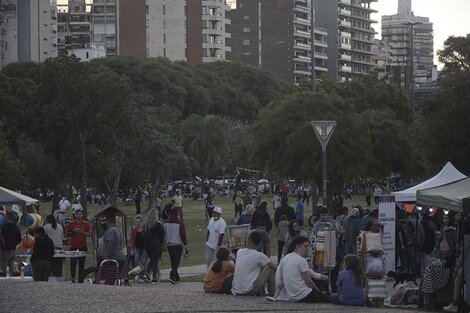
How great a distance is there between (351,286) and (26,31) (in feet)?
471

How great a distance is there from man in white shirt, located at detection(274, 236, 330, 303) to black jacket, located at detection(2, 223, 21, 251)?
9582 mm

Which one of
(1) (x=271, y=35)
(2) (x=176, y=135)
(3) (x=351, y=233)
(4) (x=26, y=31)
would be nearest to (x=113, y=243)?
(3) (x=351, y=233)

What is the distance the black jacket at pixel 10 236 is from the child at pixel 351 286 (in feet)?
32.6

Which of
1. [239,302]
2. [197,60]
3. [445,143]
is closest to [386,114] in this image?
[445,143]

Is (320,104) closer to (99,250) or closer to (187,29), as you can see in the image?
(99,250)

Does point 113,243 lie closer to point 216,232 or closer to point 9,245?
point 216,232

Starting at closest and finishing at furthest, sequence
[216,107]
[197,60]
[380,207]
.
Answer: [380,207], [216,107], [197,60]

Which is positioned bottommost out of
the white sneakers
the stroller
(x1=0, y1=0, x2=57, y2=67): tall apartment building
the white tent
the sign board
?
the white sneakers

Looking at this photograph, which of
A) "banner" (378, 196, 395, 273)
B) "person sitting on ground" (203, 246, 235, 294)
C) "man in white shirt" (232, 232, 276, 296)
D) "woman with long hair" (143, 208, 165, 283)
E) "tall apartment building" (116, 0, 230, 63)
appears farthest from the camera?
"tall apartment building" (116, 0, 230, 63)

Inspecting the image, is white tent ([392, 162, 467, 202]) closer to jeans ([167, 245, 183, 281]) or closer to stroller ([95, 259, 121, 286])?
jeans ([167, 245, 183, 281])

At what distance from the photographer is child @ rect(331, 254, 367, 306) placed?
63.8ft

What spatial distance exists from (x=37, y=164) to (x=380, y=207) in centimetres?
Result: 4738

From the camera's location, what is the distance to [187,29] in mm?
181375

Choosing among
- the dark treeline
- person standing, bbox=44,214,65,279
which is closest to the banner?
person standing, bbox=44,214,65,279
